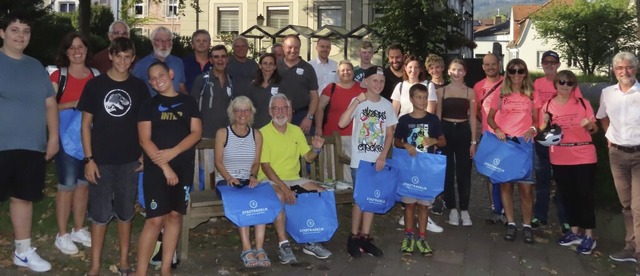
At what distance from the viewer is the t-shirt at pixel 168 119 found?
4723mm

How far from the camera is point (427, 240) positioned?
6.68m


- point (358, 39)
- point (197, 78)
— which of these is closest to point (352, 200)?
point (197, 78)

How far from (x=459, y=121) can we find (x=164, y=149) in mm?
3531

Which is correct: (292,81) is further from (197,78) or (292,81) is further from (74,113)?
(74,113)

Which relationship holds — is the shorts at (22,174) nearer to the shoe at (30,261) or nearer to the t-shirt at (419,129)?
the shoe at (30,261)

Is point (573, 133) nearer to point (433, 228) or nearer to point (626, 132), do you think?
point (626, 132)

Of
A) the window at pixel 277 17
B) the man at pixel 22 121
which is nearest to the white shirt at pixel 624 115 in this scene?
the man at pixel 22 121

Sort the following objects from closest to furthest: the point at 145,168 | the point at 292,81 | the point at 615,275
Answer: the point at 145,168 < the point at 615,275 < the point at 292,81

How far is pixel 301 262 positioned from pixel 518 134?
104 inches

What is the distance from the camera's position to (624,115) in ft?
19.2

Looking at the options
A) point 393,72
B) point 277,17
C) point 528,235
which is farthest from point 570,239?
point 277,17

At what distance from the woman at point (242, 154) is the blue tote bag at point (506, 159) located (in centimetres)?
250

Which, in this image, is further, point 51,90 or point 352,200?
point 352,200

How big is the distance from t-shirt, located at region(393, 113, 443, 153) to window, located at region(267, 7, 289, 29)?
27.4 meters
